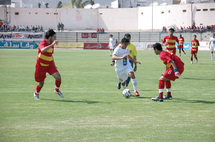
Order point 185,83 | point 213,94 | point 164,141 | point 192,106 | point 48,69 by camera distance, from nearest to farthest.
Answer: point 164,141 < point 192,106 < point 48,69 < point 213,94 < point 185,83

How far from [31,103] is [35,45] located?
134 ft

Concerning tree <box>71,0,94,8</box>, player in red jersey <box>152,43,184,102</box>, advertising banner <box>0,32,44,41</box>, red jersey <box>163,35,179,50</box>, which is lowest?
player in red jersey <box>152,43,184,102</box>

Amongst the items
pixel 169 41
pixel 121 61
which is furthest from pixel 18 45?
pixel 121 61

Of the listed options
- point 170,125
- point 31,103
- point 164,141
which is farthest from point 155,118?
point 31,103

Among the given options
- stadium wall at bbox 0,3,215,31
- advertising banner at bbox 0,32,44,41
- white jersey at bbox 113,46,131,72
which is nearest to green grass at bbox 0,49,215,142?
white jersey at bbox 113,46,131,72

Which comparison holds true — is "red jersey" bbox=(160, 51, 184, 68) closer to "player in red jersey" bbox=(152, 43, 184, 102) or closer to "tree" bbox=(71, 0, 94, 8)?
"player in red jersey" bbox=(152, 43, 184, 102)

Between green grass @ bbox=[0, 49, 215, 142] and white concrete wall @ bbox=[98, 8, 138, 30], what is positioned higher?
white concrete wall @ bbox=[98, 8, 138, 30]

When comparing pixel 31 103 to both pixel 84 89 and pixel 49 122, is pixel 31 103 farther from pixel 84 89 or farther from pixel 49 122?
pixel 84 89

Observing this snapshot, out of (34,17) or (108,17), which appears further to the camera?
(108,17)

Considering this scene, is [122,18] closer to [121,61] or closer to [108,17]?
[108,17]

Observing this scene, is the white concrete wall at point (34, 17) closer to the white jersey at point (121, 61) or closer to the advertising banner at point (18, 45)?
the advertising banner at point (18, 45)

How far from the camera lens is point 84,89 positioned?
1227 centimetres

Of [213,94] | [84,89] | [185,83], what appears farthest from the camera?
[185,83]

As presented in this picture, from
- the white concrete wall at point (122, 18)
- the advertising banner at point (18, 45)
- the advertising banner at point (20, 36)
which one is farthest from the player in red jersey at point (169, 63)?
the white concrete wall at point (122, 18)
